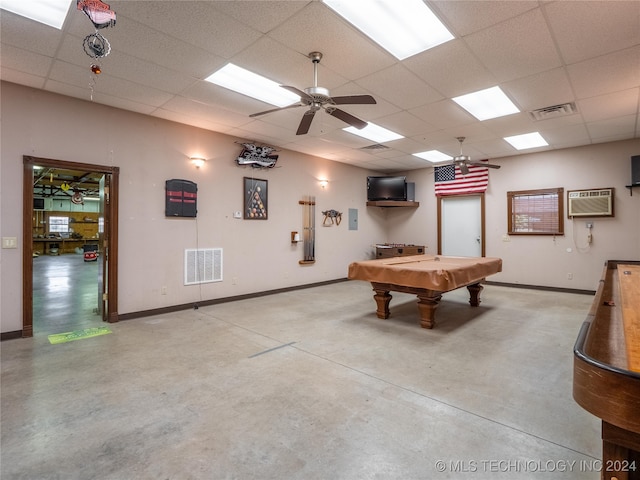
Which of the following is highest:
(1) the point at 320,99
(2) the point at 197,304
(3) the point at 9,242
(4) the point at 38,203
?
(4) the point at 38,203

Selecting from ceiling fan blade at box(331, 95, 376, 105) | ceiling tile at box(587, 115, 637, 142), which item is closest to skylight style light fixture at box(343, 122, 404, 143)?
ceiling fan blade at box(331, 95, 376, 105)

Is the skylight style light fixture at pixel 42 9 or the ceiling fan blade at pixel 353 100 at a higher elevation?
the skylight style light fixture at pixel 42 9

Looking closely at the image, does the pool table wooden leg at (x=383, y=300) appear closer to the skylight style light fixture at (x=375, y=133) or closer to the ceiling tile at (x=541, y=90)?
the skylight style light fixture at (x=375, y=133)

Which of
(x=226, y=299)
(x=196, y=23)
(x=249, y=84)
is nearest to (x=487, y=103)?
(x=249, y=84)

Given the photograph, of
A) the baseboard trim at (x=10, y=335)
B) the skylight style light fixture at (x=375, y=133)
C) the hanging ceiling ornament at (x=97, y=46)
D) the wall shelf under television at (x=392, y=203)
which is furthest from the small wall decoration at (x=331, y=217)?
the hanging ceiling ornament at (x=97, y=46)

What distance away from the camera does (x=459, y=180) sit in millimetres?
7945

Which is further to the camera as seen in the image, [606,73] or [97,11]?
[606,73]

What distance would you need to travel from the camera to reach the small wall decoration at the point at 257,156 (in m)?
5.75

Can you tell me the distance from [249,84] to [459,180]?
19.9ft

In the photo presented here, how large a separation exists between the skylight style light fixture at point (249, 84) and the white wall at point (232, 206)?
1749 mm

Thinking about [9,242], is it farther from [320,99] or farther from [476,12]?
[476,12]

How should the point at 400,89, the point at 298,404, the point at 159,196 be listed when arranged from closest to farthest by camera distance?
the point at 298,404, the point at 400,89, the point at 159,196

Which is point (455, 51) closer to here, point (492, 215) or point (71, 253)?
point (492, 215)

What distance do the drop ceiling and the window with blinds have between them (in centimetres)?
193
